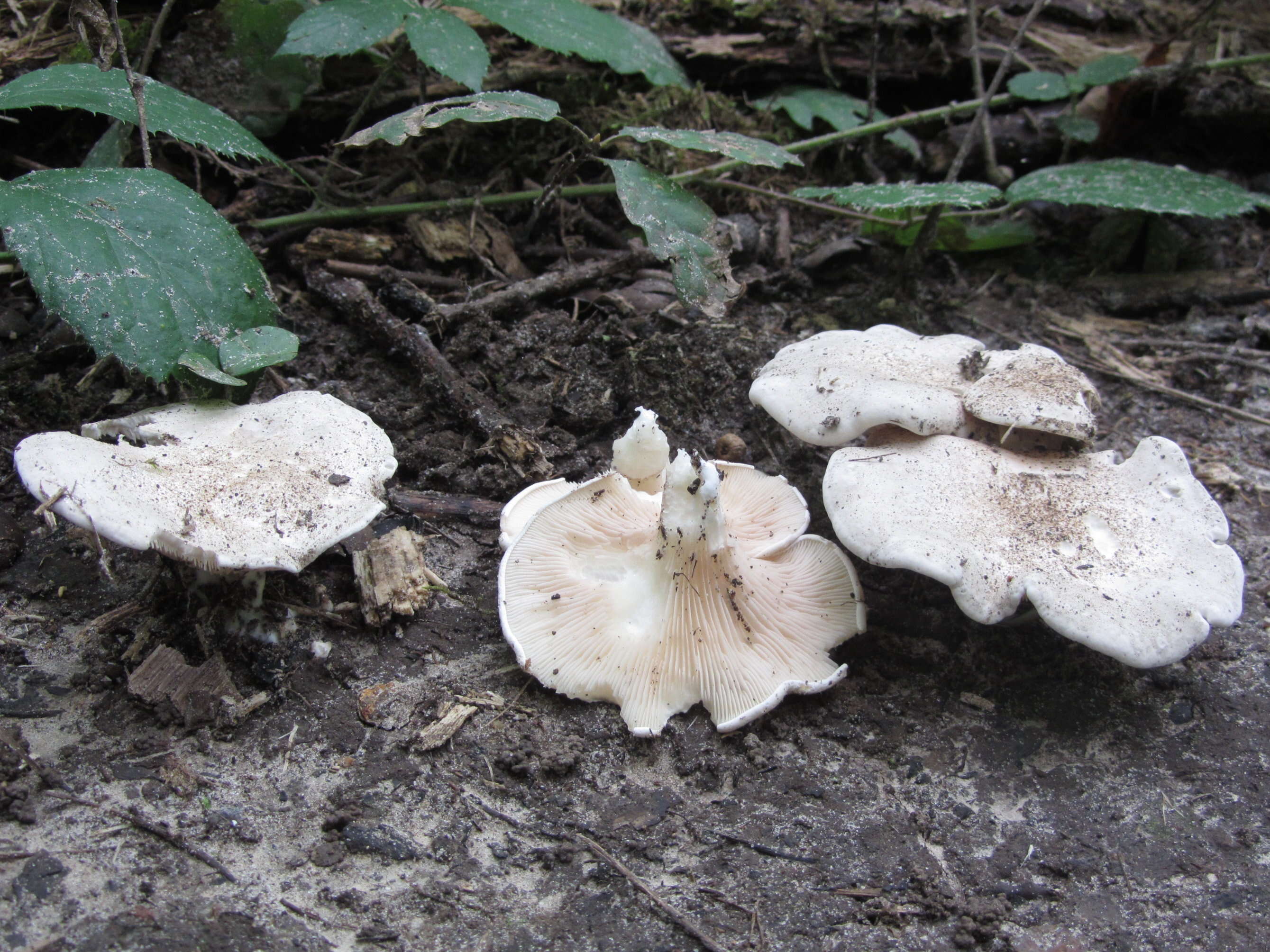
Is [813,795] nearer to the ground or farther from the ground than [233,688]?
nearer to the ground

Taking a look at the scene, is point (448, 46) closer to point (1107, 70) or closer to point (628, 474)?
point (628, 474)

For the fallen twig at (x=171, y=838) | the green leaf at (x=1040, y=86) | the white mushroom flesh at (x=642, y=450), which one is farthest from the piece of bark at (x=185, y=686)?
the green leaf at (x=1040, y=86)

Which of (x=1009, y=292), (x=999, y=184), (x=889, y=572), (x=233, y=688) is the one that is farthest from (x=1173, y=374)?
(x=233, y=688)

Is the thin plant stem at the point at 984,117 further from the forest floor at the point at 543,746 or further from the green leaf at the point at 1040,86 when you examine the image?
the forest floor at the point at 543,746

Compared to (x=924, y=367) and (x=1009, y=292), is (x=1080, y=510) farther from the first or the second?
(x=1009, y=292)

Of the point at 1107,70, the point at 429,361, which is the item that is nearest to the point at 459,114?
the point at 429,361

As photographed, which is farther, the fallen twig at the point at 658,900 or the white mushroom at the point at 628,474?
the white mushroom at the point at 628,474
